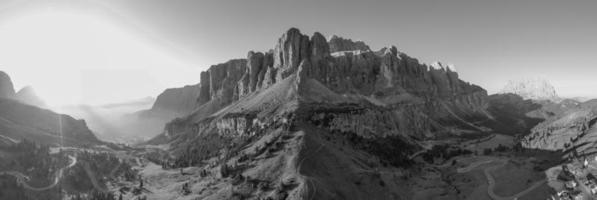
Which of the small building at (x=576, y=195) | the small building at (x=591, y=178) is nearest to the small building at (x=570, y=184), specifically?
the small building at (x=576, y=195)

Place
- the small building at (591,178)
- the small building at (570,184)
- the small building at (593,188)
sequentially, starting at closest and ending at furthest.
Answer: the small building at (593,188), the small building at (591,178), the small building at (570,184)

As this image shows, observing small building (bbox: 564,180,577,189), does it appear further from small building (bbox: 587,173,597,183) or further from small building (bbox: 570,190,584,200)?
small building (bbox: 587,173,597,183)

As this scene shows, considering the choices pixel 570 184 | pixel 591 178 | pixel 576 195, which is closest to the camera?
pixel 576 195

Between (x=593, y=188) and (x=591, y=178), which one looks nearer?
(x=593, y=188)

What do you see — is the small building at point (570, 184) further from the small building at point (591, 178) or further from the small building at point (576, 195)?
the small building at point (591, 178)

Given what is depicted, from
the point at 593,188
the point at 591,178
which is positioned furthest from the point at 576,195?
the point at 591,178

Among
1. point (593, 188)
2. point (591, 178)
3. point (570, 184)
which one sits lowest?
point (570, 184)

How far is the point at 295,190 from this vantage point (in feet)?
526

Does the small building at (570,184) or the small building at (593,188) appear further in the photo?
the small building at (570,184)

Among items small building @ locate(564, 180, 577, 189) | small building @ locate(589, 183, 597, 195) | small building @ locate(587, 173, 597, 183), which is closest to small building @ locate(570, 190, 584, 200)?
small building @ locate(589, 183, 597, 195)

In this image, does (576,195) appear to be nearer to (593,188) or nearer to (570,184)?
(593,188)

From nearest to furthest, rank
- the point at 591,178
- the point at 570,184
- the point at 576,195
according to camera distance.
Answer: the point at 576,195, the point at 591,178, the point at 570,184

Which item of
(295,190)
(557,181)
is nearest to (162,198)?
(295,190)

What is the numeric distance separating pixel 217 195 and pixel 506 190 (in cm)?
13837
